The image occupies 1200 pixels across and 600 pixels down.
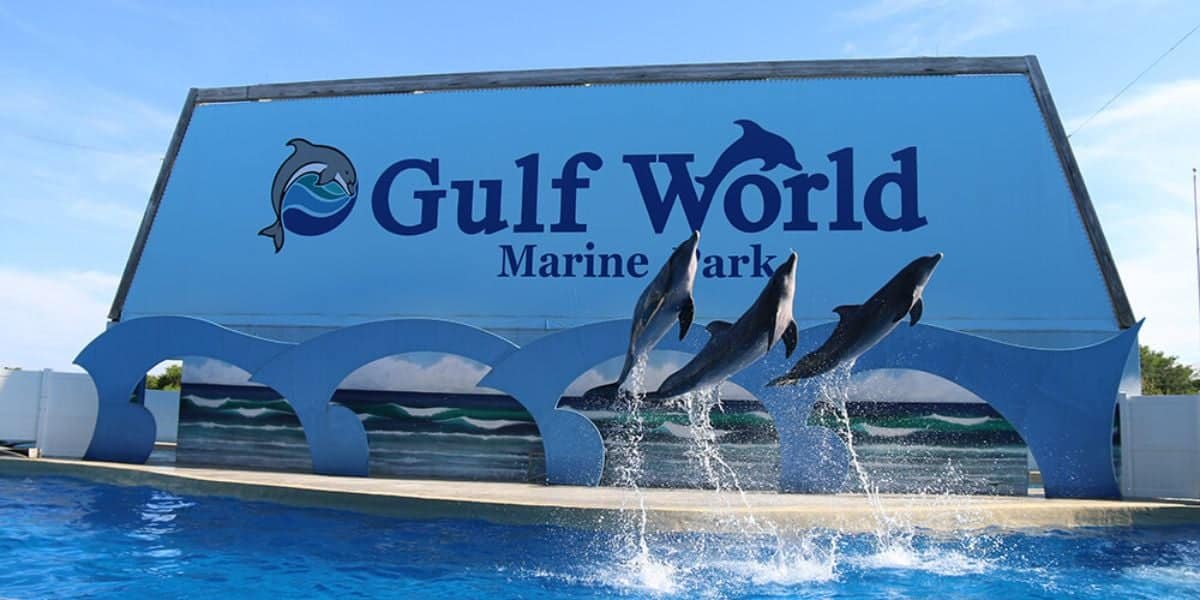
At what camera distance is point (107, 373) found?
12.3 metres

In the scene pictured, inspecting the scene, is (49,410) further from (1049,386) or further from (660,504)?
(1049,386)

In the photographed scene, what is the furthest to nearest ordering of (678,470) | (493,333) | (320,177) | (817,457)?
(320,177)
(493,333)
(678,470)
(817,457)

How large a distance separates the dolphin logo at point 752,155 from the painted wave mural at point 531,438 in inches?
113

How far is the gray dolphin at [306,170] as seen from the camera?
1331 centimetres

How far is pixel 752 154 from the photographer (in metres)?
12.2

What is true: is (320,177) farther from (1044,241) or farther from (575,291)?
(1044,241)

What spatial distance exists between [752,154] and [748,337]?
7.20 m

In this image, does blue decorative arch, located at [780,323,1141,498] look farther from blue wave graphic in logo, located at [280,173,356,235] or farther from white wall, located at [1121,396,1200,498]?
blue wave graphic in logo, located at [280,173,356,235]

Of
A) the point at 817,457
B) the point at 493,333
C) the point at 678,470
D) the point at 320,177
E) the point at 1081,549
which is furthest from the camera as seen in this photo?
the point at 320,177

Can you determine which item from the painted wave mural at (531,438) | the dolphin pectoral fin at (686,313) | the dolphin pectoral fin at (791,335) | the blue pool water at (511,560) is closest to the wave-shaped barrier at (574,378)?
the painted wave mural at (531,438)

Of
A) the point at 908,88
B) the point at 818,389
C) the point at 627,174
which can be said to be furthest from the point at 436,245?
the point at 908,88

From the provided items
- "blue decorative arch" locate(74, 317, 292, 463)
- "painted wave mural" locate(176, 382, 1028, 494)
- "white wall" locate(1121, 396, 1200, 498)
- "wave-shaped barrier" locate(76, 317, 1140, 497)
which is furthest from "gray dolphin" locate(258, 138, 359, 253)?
"white wall" locate(1121, 396, 1200, 498)

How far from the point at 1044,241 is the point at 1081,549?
14.9 ft

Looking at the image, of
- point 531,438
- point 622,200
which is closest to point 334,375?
point 531,438
